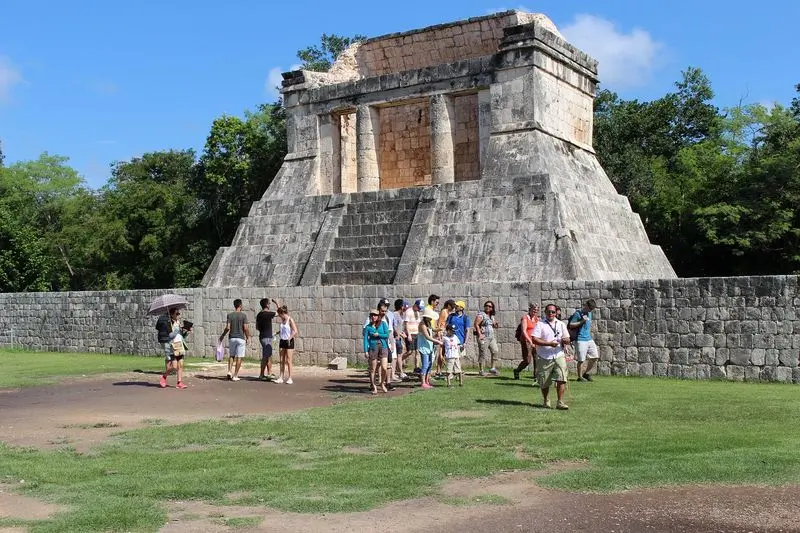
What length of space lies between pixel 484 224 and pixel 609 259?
8.69 feet

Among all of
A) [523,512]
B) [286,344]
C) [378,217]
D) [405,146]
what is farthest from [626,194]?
[523,512]

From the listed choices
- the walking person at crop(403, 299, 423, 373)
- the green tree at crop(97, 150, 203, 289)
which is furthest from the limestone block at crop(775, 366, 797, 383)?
the green tree at crop(97, 150, 203, 289)

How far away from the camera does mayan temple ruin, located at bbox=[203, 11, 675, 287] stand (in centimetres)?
1720

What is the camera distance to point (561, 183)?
17.6 m

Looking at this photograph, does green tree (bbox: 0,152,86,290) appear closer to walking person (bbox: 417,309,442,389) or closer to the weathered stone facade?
the weathered stone facade

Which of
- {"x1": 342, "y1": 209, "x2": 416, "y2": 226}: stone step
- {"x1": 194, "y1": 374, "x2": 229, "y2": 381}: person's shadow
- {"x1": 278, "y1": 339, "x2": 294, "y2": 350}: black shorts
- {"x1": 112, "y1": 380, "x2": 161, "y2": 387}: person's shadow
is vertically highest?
{"x1": 342, "y1": 209, "x2": 416, "y2": 226}: stone step

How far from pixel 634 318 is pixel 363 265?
626cm

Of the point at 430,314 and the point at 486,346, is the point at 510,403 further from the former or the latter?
the point at 486,346

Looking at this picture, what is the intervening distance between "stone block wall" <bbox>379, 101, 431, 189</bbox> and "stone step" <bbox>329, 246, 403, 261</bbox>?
132 inches

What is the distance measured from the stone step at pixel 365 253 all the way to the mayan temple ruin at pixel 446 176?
0.03m

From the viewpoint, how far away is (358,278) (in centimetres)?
1859

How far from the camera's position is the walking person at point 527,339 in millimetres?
13523

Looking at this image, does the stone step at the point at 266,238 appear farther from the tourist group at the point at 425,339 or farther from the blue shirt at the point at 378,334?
the blue shirt at the point at 378,334

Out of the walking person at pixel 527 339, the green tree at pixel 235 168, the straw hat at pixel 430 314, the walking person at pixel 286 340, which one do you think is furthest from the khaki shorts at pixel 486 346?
the green tree at pixel 235 168
